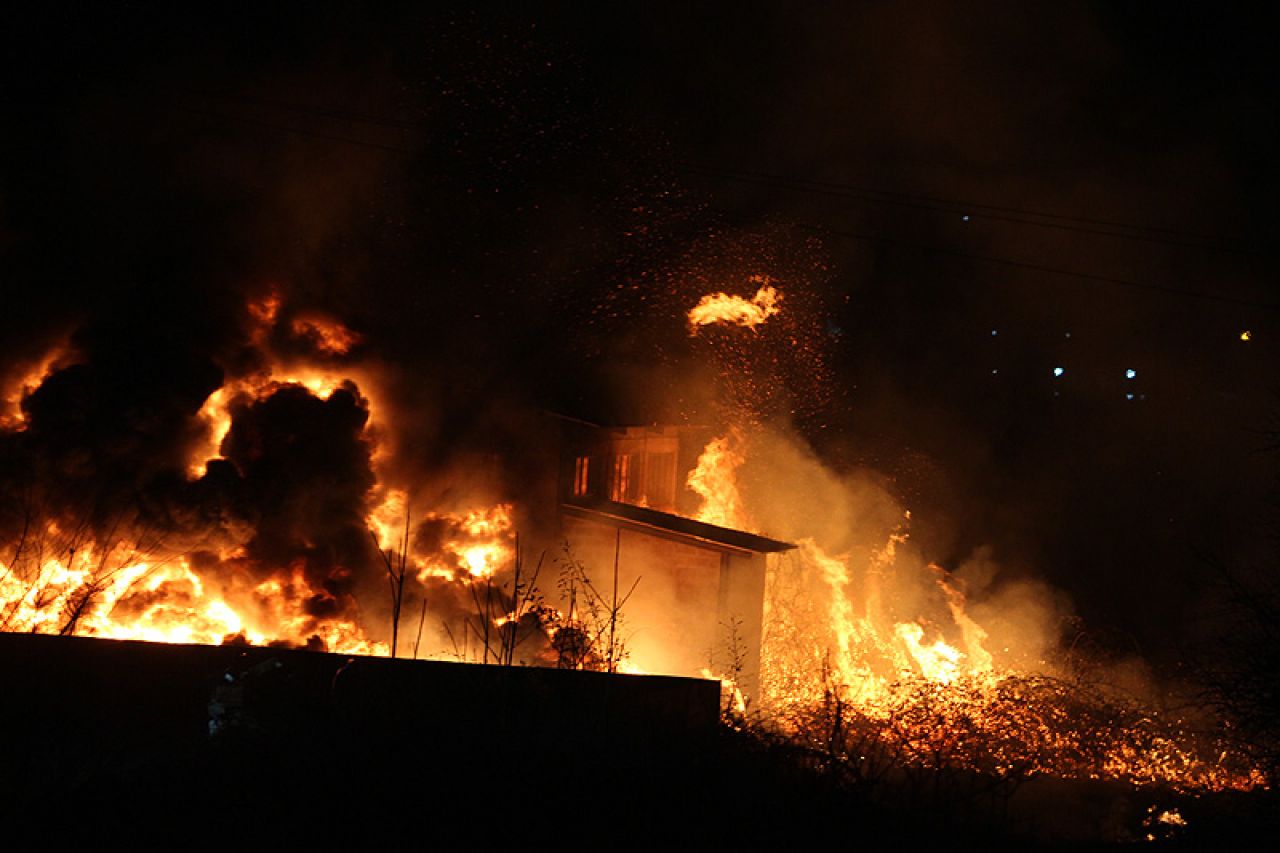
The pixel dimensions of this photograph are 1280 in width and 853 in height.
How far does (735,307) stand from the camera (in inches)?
786

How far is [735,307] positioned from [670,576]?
6.10 meters

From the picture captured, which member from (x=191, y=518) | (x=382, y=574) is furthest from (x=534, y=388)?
(x=191, y=518)

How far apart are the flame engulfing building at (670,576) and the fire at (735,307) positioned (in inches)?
159

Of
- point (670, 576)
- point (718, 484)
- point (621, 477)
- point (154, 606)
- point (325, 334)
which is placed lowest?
point (154, 606)

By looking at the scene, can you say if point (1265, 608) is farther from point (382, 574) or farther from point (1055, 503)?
point (1055, 503)

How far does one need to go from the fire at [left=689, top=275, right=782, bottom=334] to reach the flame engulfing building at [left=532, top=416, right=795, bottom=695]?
403 cm

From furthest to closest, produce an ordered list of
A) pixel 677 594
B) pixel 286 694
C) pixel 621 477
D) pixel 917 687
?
pixel 621 477
pixel 917 687
pixel 677 594
pixel 286 694

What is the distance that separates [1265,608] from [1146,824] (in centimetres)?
342

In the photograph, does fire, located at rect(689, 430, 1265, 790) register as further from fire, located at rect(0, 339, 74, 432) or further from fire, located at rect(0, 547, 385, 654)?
fire, located at rect(0, 339, 74, 432)

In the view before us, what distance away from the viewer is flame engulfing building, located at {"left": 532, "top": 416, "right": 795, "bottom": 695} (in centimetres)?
1571

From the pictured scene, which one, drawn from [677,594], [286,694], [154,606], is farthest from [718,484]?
[286,694]

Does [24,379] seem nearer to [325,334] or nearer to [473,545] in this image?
[325,334]

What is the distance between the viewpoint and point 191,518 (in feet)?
42.2

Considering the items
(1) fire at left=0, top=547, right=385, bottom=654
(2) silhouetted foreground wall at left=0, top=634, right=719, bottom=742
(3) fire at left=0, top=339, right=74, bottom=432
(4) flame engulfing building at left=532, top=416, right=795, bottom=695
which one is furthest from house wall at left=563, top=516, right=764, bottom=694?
(3) fire at left=0, top=339, right=74, bottom=432
